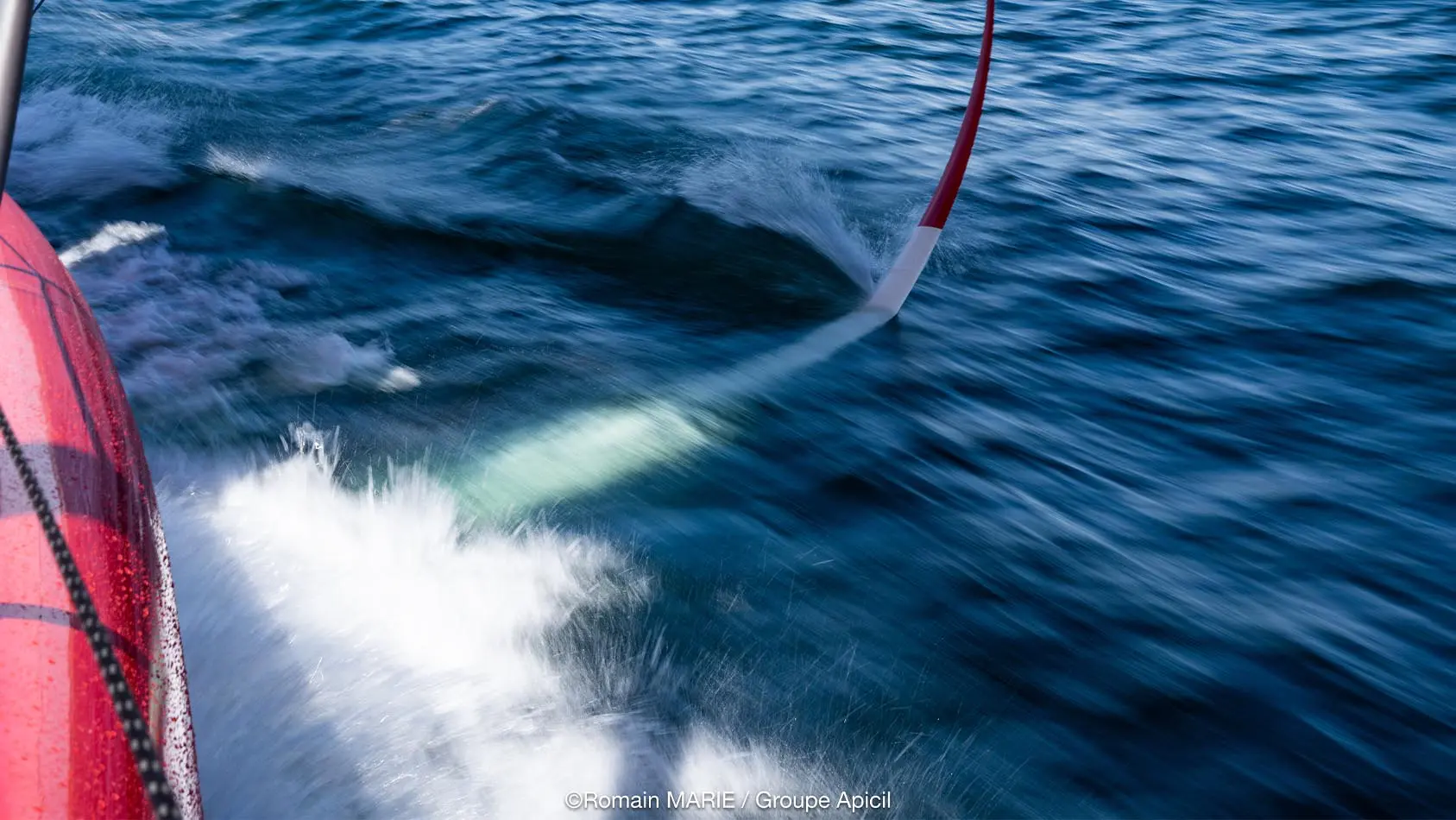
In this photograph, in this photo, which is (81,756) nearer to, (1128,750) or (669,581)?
(669,581)

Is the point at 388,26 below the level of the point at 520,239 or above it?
above

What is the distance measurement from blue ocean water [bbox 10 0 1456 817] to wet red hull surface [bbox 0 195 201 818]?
0.51 meters

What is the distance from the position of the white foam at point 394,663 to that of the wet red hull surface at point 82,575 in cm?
42

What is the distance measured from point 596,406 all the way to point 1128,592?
203 centimetres

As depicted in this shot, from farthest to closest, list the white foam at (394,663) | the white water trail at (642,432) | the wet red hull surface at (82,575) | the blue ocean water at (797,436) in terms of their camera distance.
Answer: the white water trail at (642,432)
the blue ocean water at (797,436)
the white foam at (394,663)
the wet red hull surface at (82,575)

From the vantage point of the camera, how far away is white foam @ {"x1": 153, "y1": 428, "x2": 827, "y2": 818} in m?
2.29

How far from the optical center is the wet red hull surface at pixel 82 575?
1.53 meters

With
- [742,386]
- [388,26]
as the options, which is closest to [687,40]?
[388,26]

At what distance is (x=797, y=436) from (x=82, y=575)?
2.42 meters

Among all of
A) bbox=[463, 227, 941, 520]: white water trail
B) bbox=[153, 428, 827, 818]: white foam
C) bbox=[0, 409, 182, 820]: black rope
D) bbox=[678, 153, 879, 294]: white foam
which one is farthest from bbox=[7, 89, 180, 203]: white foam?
bbox=[0, 409, 182, 820]: black rope

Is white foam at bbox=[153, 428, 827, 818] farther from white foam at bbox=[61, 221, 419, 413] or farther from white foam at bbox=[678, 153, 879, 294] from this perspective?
white foam at bbox=[678, 153, 879, 294]

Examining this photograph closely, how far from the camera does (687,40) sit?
8.77 metres

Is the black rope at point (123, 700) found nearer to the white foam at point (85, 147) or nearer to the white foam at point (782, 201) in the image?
the white foam at point (782, 201)

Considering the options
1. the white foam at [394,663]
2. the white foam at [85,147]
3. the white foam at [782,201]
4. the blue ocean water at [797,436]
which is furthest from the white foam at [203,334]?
the white foam at [782,201]
